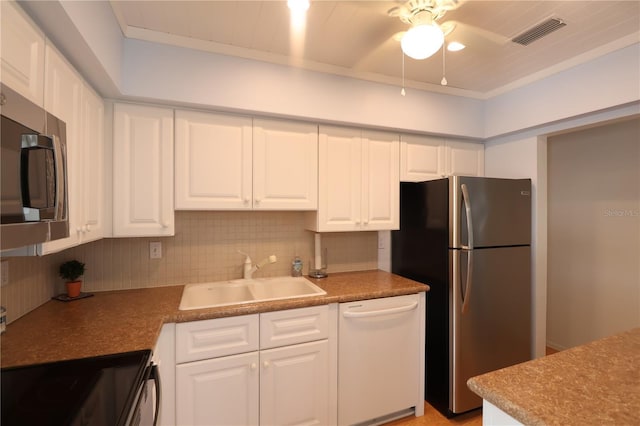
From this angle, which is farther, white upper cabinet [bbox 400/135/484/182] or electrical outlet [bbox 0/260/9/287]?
white upper cabinet [bbox 400/135/484/182]

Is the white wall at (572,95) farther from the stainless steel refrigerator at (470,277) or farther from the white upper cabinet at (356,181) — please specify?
the white upper cabinet at (356,181)

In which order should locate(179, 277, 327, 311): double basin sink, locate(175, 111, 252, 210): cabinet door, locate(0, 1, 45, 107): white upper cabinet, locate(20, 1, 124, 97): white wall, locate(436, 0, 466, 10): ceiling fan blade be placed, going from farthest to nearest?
1. locate(179, 277, 327, 311): double basin sink
2. locate(175, 111, 252, 210): cabinet door
3. locate(436, 0, 466, 10): ceiling fan blade
4. locate(20, 1, 124, 97): white wall
5. locate(0, 1, 45, 107): white upper cabinet

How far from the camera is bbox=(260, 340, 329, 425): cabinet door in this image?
1.77 metres

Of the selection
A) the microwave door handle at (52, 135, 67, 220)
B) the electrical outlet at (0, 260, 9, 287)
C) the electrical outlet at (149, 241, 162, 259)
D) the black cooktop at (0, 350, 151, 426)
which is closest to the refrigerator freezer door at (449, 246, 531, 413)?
the black cooktop at (0, 350, 151, 426)

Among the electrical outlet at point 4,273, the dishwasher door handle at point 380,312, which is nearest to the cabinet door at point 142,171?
the electrical outlet at point 4,273

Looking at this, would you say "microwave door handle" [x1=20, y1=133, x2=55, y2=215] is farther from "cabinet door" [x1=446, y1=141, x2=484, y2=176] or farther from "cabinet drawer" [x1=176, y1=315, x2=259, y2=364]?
"cabinet door" [x1=446, y1=141, x2=484, y2=176]

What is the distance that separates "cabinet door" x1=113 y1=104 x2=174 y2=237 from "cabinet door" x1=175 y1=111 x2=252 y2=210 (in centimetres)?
7

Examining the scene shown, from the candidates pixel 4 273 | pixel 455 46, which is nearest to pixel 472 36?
pixel 455 46

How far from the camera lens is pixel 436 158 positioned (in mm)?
2646

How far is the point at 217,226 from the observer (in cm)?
228

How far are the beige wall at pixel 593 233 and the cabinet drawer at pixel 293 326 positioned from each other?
106 inches

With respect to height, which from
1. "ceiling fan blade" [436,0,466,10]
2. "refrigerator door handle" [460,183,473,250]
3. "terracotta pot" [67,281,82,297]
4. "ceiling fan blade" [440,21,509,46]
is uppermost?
"ceiling fan blade" [440,21,509,46]

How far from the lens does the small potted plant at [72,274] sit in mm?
1809

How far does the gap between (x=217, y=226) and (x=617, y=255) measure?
342 cm
